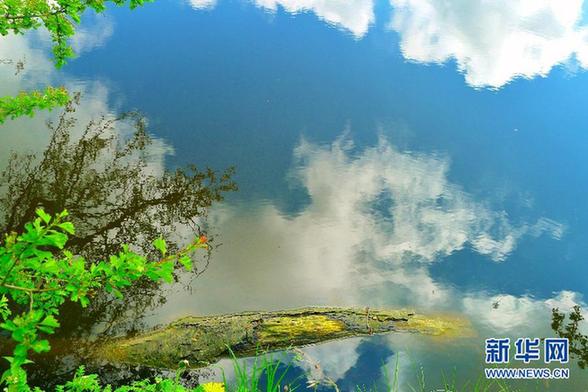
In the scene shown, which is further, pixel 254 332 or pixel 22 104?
pixel 254 332

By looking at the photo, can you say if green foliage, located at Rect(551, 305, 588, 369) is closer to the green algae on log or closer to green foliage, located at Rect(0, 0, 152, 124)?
the green algae on log

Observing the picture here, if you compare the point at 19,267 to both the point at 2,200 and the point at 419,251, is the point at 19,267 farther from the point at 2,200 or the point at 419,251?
the point at 419,251

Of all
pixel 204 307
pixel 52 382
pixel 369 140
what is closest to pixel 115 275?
pixel 52 382

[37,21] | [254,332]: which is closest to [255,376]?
[254,332]

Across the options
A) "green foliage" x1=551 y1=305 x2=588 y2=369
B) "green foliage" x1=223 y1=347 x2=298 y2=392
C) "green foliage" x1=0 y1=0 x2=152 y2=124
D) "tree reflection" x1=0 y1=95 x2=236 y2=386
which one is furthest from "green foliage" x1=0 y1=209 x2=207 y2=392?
"green foliage" x1=551 y1=305 x2=588 y2=369

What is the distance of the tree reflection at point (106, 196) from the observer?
4.34 meters

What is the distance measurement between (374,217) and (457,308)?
1410 mm

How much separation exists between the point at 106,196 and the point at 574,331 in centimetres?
489

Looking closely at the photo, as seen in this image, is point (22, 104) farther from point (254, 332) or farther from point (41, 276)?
point (254, 332)

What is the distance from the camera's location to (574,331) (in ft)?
16.1

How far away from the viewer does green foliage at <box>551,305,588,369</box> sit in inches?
183

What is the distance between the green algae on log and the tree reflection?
0.29 meters

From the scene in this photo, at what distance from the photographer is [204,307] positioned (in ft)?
15.0

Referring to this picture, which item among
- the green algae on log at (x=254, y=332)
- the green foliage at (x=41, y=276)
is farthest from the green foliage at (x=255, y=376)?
the green foliage at (x=41, y=276)
